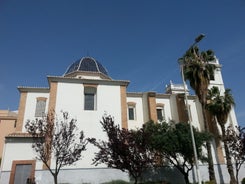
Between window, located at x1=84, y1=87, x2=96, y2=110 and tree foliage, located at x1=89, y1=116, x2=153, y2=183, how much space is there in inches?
456

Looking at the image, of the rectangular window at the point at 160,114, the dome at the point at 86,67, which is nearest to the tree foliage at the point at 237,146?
the rectangular window at the point at 160,114

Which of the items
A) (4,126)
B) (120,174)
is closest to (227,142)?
(120,174)

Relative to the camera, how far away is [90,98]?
2570cm

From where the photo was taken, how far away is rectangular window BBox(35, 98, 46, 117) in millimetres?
25031

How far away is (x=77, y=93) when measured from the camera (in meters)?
24.7

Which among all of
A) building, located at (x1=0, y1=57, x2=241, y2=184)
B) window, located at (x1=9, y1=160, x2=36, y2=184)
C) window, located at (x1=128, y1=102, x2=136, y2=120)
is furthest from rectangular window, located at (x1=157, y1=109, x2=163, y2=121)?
window, located at (x1=9, y1=160, x2=36, y2=184)

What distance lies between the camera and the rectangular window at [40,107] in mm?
25031

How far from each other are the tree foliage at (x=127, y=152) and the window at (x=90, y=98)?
11.6 meters

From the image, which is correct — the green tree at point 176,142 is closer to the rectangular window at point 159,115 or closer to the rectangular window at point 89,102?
the rectangular window at point 159,115

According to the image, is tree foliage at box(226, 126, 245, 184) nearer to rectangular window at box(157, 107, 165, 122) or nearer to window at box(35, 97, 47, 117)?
rectangular window at box(157, 107, 165, 122)

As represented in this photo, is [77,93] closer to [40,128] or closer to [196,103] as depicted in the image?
[40,128]

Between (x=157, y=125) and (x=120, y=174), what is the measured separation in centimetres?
639

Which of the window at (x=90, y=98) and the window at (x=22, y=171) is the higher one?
the window at (x=90, y=98)

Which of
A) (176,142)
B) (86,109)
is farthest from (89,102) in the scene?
(176,142)
